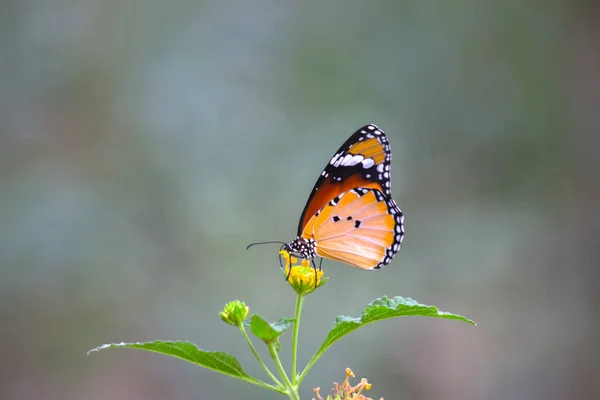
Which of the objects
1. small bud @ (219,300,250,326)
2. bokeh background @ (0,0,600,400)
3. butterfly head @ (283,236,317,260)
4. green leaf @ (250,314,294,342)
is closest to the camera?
green leaf @ (250,314,294,342)

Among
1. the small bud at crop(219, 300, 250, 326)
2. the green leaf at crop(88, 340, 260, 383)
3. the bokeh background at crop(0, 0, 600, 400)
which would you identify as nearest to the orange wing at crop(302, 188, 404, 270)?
the small bud at crop(219, 300, 250, 326)

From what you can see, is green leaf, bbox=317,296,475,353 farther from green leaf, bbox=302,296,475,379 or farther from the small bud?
the small bud

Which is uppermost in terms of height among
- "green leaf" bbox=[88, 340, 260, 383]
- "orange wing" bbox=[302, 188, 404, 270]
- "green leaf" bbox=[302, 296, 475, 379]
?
"orange wing" bbox=[302, 188, 404, 270]

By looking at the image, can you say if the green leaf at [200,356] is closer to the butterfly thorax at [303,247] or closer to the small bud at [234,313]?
the small bud at [234,313]

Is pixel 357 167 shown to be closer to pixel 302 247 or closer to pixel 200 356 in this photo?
pixel 302 247

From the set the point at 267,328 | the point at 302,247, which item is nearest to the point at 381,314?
the point at 267,328
